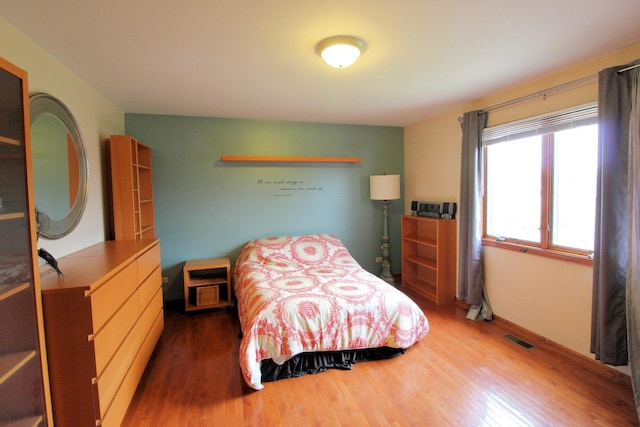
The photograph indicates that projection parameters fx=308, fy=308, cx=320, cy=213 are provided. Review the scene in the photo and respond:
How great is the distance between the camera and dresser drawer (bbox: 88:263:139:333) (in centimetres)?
148

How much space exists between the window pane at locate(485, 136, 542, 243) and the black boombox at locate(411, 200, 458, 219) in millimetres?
397

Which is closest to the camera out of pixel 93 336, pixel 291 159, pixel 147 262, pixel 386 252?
pixel 93 336

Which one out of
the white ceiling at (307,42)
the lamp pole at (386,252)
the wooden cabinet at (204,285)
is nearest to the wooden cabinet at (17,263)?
the white ceiling at (307,42)

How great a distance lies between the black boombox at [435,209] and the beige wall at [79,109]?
3.50m

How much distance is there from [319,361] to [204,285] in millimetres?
1709

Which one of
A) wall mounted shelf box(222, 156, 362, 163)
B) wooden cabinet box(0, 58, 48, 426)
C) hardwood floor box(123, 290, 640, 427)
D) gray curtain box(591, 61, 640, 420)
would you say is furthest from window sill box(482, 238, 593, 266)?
wooden cabinet box(0, 58, 48, 426)

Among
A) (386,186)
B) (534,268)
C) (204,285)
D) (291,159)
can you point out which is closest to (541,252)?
(534,268)

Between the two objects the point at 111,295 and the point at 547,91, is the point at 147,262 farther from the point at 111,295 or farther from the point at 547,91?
the point at 547,91

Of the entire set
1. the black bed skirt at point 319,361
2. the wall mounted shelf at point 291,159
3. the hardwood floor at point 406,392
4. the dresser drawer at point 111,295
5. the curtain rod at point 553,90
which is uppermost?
the curtain rod at point 553,90

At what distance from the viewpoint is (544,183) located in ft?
8.70

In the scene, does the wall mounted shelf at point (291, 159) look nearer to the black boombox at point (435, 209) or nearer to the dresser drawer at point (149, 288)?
the black boombox at point (435, 209)

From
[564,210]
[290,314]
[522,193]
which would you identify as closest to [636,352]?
[564,210]

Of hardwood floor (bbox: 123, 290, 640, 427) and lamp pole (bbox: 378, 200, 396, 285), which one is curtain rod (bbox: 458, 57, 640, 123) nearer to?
lamp pole (bbox: 378, 200, 396, 285)

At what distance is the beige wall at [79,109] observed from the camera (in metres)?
1.74
